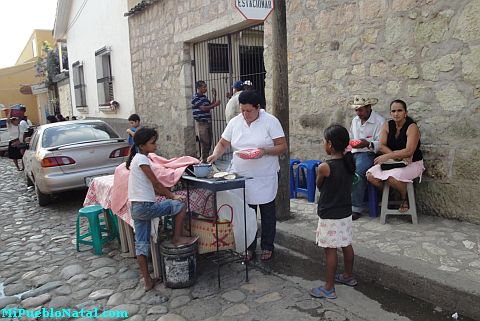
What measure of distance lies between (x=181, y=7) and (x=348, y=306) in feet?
24.2

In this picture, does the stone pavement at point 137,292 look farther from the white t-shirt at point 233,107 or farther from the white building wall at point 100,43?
the white building wall at point 100,43

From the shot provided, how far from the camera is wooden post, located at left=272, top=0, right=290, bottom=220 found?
4.64 meters

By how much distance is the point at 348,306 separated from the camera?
316 centimetres

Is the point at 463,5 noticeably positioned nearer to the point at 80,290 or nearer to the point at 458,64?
the point at 458,64

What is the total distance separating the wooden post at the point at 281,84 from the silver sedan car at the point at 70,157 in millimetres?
3281

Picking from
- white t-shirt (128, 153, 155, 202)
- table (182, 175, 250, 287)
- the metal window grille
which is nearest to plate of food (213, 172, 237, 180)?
table (182, 175, 250, 287)

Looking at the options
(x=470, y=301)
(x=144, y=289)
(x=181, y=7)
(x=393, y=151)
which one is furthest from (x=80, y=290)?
(x=181, y=7)

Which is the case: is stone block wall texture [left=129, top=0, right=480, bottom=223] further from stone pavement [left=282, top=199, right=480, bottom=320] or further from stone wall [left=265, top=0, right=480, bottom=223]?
stone pavement [left=282, top=199, right=480, bottom=320]

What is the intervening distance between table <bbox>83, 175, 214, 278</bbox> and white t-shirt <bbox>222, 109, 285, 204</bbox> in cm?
41

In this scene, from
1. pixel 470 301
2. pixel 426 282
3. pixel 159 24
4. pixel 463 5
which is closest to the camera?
pixel 470 301

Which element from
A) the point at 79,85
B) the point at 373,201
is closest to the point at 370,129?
the point at 373,201

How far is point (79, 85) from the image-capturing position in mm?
16750

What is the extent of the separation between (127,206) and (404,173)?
2.88m

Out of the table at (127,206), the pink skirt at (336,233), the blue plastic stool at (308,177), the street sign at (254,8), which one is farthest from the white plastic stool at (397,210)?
the street sign at (254,8)
